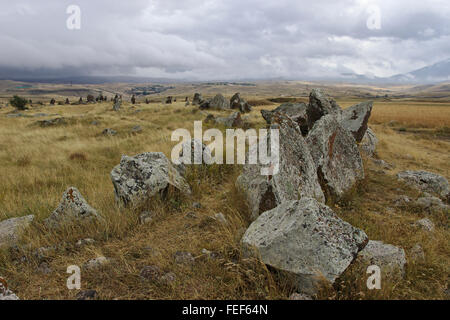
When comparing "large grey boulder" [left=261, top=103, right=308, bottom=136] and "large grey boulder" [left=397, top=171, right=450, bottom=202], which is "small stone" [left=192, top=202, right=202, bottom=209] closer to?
"large grey boulder" [left=397, top=171, right=450, bottom=202]

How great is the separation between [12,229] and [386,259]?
6048mm

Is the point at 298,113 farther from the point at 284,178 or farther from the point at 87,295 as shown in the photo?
the point at 87,295

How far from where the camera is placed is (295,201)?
3627mm

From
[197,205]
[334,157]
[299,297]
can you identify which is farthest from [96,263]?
[334,157]

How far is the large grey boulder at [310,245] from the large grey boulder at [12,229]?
3.95 metres

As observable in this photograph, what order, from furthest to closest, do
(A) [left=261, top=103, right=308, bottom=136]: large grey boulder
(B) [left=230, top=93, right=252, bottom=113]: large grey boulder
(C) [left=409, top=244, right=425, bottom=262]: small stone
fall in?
(B) [left=230, top=93, right=252, bottom=113]: large grey boulder → (A) [left=261, top=103, right=308, bottom=136]: large grey boulder → (C) [left=409, top=244, right=425, bottom=262]: small stone

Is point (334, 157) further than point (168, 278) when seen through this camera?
Yes

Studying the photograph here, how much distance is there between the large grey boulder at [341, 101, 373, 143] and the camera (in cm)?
1128

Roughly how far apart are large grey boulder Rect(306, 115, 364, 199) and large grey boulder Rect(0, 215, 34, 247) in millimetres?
6098

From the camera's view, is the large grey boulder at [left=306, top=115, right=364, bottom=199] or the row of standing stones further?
the large grey boulder at [left=306, top=115, right=364, bottom=199]

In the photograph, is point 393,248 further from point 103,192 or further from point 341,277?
point 103,192

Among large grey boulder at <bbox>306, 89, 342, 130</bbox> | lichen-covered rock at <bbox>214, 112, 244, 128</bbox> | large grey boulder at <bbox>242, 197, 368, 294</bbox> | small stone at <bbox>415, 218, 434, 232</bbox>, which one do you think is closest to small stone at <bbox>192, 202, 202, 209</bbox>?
large grey boulder at <bbox>242, 197, 368, 294</bbox>

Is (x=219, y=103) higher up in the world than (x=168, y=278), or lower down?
higher up

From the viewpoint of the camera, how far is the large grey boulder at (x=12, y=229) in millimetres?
4264
